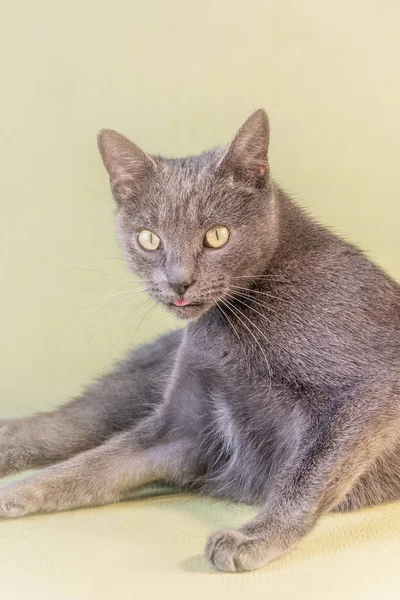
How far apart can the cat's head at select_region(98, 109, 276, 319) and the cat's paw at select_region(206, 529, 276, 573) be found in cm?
44

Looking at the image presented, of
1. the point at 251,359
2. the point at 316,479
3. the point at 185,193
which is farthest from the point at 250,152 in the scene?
the point at 316,479

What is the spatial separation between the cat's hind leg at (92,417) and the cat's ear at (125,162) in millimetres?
506

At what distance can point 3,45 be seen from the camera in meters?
2.41

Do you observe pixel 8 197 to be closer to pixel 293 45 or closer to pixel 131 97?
pixel 131 97

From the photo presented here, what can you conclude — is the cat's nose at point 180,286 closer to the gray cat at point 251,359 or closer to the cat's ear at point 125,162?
the gray cat at point 251,359

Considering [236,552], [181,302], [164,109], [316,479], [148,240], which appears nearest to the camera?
[236,552]

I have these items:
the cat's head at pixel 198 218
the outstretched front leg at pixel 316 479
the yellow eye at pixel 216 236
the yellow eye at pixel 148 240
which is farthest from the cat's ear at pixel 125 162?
the outstretched front leg at pixel 316 479

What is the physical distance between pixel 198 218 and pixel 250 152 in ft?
0.58

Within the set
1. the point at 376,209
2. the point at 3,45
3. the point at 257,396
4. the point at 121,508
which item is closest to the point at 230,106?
the point at 376,209

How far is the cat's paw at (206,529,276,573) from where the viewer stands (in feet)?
4.53

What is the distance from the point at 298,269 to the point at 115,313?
98 cm

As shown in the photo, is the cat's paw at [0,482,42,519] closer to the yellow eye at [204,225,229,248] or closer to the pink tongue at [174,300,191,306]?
the pink tongue at [174,300,191,306]

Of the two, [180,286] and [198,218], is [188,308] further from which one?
[198,218]

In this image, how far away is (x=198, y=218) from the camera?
1627mm
